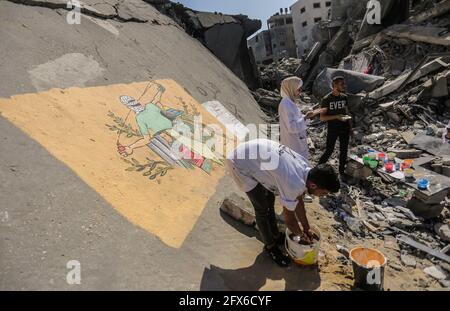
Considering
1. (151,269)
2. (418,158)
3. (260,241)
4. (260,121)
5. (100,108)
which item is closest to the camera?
(151,269)

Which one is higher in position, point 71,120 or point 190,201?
point 71,120

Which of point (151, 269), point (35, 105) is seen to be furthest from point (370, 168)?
point (35, 105)

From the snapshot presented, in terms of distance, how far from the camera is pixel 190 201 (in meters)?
4.31

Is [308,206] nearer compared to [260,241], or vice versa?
[260,241]

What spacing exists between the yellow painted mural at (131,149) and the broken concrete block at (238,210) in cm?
30

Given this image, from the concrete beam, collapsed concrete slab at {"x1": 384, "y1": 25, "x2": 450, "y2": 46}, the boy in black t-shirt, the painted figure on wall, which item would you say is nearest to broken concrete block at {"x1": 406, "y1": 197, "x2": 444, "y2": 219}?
the boy in black t-shirt

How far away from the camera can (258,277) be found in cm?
337

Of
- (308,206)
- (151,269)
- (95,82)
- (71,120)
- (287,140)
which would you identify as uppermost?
(95,82)

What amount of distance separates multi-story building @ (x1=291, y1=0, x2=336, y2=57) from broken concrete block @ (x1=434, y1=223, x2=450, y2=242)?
30.0m

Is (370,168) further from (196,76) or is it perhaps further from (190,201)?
(196,76)

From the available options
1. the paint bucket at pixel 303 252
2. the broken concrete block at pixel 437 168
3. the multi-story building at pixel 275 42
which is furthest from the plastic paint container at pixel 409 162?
the multi-story building at pixel 275 42

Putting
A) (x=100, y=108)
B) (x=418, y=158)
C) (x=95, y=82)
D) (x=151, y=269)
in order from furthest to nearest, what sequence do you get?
(x=418, y=158), (x=95, y=82), (x=100, y=108), (x=151, y=269)

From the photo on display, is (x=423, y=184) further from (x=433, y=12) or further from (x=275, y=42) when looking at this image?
(x=275, y=42)

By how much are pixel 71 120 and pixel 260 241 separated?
9.15 feet
